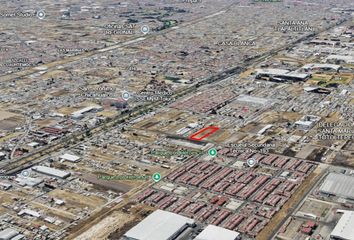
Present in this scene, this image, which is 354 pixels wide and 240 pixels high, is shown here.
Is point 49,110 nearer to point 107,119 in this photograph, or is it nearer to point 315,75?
point 107,119

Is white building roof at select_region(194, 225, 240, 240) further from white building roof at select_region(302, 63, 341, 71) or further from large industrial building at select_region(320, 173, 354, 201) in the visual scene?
white building roof at select_region(302, 63, 341, 71)

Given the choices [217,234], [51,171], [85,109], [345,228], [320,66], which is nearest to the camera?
[217,234]

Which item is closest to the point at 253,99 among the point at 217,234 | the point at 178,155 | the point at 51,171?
the point at 178,155

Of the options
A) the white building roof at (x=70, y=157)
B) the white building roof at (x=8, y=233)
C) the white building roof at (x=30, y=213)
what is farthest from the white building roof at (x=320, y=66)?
the white building roof at (x=8, y=233)

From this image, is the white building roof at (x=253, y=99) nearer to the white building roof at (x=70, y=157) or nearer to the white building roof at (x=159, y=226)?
the white building roof at (x=70, y=157)

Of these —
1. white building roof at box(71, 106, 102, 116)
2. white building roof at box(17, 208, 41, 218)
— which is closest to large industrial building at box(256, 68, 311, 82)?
white building roof at box(71, 106, 102, 116)

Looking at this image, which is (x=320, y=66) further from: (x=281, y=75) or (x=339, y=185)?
(x=339, y=185)
